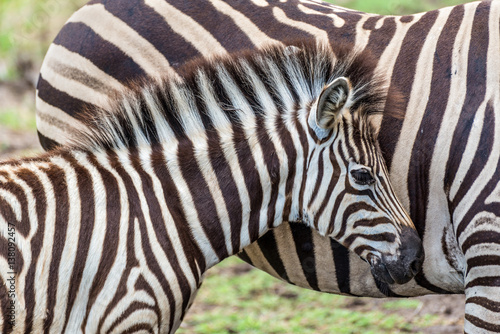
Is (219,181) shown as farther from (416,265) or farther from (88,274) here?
(416,265)

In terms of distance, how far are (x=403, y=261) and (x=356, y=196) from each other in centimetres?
44

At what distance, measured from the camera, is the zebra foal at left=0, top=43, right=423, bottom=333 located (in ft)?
10.3

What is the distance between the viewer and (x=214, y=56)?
3.64 metres

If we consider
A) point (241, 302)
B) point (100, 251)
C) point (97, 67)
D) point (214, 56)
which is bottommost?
point (241, 302)

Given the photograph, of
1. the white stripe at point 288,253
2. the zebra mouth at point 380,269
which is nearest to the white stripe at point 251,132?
the white stripe at point 288,253

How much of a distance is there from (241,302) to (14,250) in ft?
12.3

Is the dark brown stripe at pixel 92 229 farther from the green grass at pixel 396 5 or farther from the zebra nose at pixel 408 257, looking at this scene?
the green grass at pixel 396 5

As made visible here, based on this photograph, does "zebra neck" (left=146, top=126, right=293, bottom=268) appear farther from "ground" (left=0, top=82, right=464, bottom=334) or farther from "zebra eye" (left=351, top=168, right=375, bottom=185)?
"ground" (left=0, top=82, right=464, bottom=334)

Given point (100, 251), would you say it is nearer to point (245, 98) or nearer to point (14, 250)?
point (14, 250)


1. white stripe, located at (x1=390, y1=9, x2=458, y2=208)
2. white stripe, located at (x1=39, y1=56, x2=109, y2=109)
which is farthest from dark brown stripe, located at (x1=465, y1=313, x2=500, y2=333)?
white stripe, located at (x1=39, y1=56, x2=109, y2=109)

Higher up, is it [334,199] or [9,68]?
[9,68]

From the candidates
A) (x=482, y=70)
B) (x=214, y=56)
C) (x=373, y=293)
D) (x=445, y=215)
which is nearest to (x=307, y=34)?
(x=214, y=56)

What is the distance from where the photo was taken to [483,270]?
339 cm

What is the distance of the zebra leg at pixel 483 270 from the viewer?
3355 millimetres
